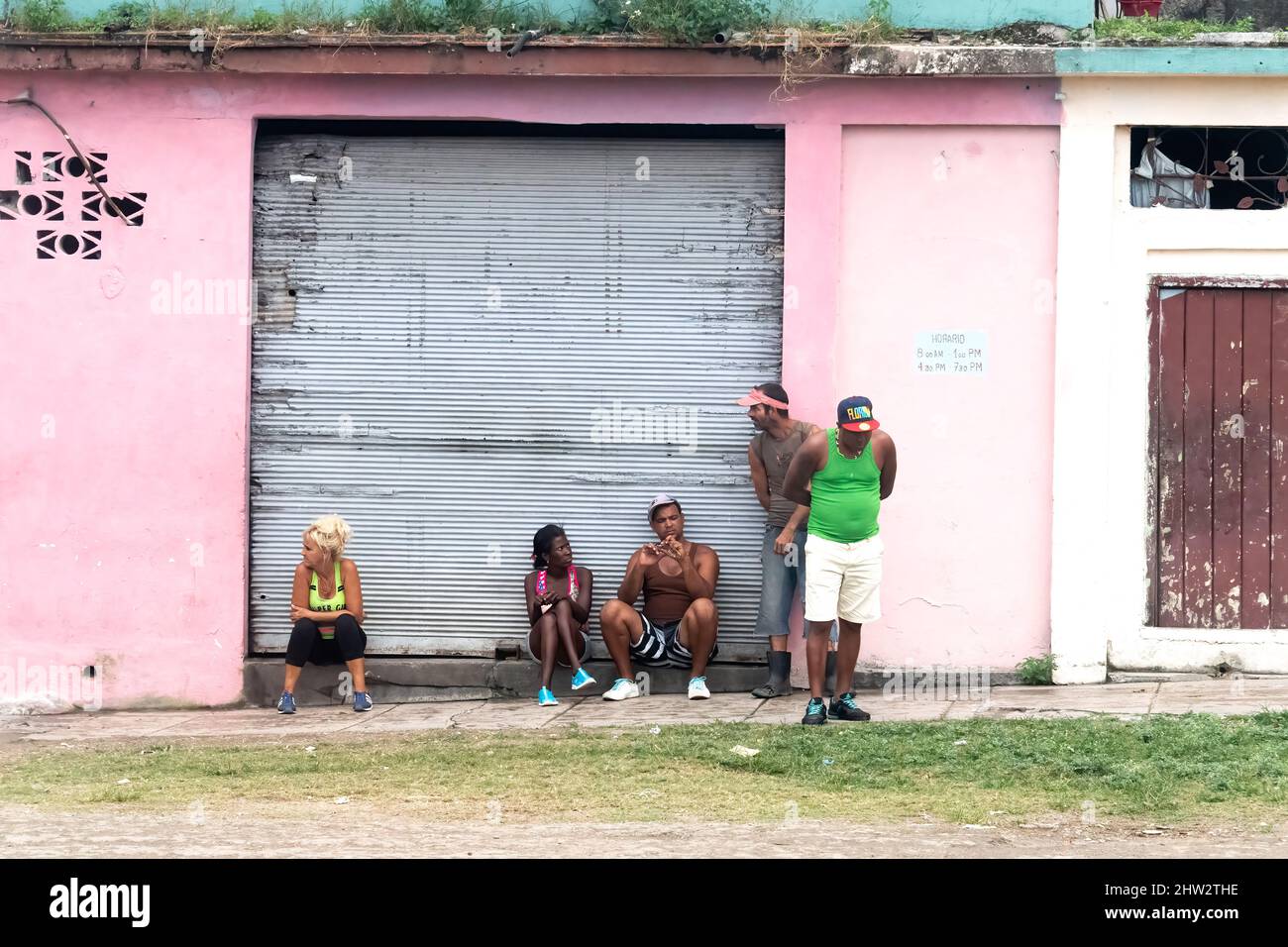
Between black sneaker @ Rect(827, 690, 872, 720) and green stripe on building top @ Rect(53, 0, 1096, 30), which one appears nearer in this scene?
black sneaker @ Rect(827, 690, 872, 720)

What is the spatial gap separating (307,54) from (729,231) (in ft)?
9.21

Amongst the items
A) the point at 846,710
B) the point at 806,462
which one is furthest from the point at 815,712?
the point at 806,462

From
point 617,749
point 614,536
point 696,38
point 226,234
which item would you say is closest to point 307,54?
point 226,234

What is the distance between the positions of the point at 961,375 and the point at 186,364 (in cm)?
484

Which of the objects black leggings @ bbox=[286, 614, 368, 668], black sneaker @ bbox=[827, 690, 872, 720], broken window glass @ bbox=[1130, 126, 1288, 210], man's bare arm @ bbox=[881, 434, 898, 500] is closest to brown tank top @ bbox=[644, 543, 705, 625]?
black sneaker @ bbox=[827, 690, 872, 720]

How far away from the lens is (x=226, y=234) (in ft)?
34.7

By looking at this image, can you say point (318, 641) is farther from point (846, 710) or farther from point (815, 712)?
point (846, 710)

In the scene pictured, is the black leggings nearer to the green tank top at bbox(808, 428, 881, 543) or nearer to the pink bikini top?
the pink bikini top

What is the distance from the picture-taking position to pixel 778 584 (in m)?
10.1

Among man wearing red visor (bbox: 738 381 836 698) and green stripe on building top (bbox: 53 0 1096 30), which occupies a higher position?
green stripe on building top (bbox: 53 0 1096 30)

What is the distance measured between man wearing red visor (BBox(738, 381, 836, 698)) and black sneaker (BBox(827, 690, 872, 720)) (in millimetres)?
909

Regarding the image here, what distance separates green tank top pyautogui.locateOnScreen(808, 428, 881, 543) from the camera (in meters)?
8.88

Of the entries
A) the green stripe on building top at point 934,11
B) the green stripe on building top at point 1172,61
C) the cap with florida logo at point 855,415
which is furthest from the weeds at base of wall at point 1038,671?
the green stripe on building top at point 934,11
